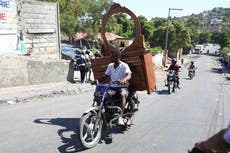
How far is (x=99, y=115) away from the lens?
632 cm

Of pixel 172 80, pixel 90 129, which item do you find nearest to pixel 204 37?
pixel 172 80

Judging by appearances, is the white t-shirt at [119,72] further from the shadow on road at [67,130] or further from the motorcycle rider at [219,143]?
the motorcycle rider at [219,143]

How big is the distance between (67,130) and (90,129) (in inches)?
51.2

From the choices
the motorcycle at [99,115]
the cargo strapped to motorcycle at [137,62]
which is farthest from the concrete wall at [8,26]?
the motorcycle at [99,115]

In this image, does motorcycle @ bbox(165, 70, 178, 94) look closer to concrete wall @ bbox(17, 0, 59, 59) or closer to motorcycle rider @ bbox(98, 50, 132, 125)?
concrete wall @ bbox(17, 0, 59, 59)

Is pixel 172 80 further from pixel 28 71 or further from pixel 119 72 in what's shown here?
pixel 119 72

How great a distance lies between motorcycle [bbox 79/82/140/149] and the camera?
19.9ft

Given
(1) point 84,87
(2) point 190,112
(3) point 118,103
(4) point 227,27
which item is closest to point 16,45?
(1) point 84,87

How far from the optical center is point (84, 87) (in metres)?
14.8

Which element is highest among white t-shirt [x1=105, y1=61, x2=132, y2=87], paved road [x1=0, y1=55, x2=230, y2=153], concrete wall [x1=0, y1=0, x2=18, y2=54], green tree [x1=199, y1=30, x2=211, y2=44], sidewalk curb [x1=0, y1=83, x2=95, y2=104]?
green tree [x1=199, y1=30, x2=211, y2=44]

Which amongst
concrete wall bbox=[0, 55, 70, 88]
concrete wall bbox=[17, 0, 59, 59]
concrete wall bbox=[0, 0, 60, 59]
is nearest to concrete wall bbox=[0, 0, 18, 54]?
concrete wall bbox=[0, 0, 60, 59]

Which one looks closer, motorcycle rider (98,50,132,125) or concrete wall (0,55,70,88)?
motorcycle rider (98,50,132,125)

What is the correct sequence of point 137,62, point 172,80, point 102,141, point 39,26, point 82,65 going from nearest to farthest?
point 102,141 → point 137,62 → point 82,65 → point 172,80 → point 39,26

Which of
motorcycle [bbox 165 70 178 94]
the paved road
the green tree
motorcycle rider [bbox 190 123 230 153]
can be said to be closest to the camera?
motorcycle rider [bbox 190 123 230 153]
